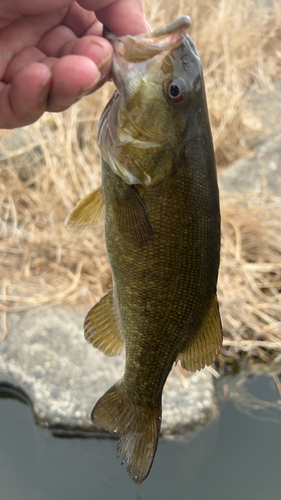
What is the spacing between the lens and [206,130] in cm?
121

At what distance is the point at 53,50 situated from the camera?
4.74ft

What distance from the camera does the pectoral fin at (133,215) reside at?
47.9 inches

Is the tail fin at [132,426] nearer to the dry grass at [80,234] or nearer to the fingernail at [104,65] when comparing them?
the fingernail at [104,65]

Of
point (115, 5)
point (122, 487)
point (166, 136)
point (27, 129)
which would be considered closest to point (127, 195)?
point (166, 136)

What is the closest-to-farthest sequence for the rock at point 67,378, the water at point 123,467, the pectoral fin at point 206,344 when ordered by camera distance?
the pectoral fin at point 206,344 < the water at point 123,467 < the rock at point 67,378

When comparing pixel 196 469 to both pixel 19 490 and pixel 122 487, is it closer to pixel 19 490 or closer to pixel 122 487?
pixel 122 487

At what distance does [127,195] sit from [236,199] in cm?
301

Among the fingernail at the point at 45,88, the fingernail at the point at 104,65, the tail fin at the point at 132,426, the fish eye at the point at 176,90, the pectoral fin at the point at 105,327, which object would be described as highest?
the fingernail at the point at 104,65

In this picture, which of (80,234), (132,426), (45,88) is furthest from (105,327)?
(80,234)

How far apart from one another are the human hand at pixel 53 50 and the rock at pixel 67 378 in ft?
5.29

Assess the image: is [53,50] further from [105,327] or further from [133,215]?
[105,327]

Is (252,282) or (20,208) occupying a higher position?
(20,208)

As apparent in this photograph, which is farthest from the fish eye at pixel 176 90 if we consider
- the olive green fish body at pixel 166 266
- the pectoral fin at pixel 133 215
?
the pectoral fin at pixel 133 215

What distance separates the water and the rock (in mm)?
96
